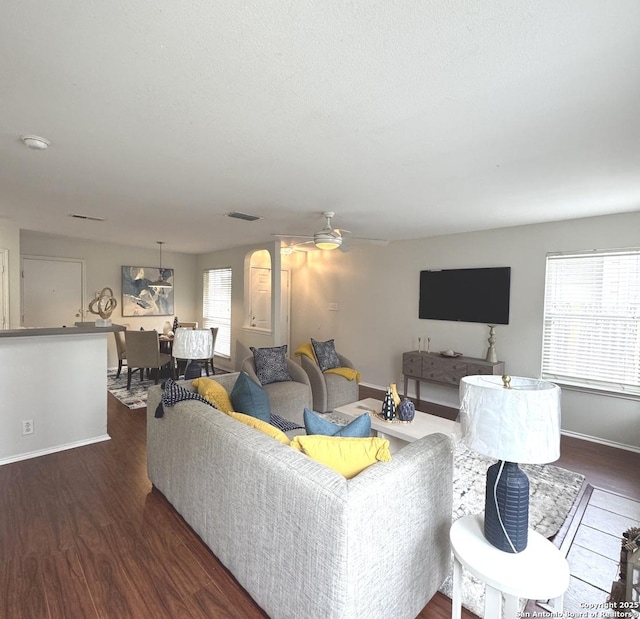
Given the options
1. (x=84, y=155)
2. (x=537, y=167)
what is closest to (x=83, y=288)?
(x=84, y=155)

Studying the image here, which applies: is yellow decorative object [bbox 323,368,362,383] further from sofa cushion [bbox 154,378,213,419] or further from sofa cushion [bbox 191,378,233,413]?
sofa cushion [bbox 154,378,213,419]

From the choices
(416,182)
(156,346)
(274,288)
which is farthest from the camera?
(274,288)

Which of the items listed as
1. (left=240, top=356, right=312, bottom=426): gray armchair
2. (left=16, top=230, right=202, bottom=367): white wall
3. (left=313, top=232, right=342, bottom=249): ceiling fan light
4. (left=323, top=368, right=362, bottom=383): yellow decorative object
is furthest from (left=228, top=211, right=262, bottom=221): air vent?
(left=16, top=230, right=202, bottom=367): white wall

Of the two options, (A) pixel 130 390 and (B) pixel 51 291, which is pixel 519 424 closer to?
(A) pixel 130 390

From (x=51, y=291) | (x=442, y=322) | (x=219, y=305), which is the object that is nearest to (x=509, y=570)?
(x=442, y=322)

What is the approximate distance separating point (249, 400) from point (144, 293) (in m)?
5.59

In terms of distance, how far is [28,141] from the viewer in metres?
2.12

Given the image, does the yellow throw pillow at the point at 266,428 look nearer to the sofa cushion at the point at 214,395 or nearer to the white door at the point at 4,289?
the sofa cushion at the point at 214,395

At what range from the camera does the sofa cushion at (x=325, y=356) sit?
15.7 feet

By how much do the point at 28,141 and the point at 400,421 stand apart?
333cm

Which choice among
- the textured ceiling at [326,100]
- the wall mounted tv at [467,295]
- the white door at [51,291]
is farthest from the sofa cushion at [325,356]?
the white door at [51,291]

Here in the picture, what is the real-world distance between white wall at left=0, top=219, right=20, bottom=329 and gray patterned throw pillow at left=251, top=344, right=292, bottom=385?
3438 millimetres

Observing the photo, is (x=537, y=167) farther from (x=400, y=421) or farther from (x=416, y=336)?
(x=416, y=336)

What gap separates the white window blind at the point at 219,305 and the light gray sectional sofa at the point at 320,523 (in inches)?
207
